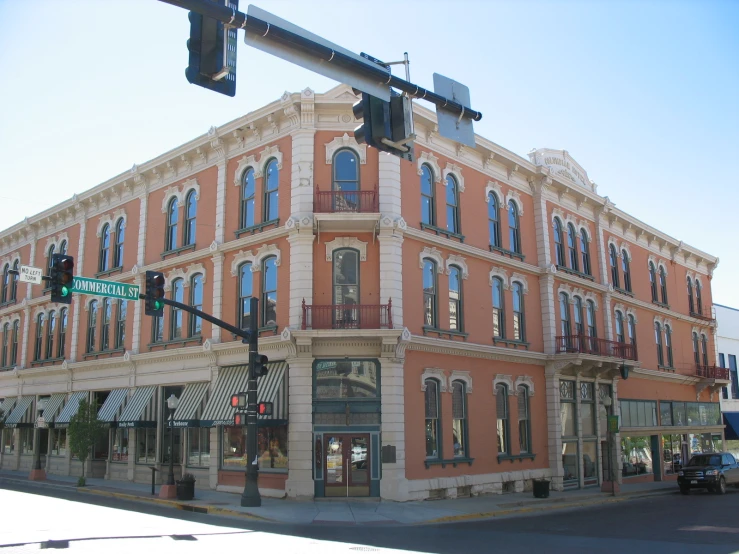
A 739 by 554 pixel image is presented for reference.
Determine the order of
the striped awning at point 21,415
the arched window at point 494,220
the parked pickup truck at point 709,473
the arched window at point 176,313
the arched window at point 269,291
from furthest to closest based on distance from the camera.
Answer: the striped awning at point 21,415 → the parked pickup truck at point 709,473 → the arched window at point 494,220 → the arched window at point 176,313 → the arched window at point 269,291

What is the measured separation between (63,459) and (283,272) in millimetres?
17125

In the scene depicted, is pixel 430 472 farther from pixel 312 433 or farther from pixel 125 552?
pixel 125 552

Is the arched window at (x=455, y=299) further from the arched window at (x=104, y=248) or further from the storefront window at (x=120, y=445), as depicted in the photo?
the arched window at (x=104, y=248)

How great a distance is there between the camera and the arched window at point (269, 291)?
77.9ft

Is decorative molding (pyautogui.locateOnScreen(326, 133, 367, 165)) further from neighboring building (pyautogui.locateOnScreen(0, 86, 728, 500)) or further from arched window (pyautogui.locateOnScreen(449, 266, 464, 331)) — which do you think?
arched window (pyautogui.locateOnScreen(449, 266, 464, 331))

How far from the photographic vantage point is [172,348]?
2750 centimetres

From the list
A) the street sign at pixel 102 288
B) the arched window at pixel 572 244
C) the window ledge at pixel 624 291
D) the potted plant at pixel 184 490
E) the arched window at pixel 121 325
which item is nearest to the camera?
the street sign at pixel 102 288

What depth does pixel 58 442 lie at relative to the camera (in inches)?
1321

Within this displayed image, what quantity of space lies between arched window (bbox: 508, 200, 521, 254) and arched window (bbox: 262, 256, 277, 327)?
34.9ft

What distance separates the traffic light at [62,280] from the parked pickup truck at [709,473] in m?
25.6

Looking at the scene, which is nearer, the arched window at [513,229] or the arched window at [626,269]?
the arched window at [513,229]

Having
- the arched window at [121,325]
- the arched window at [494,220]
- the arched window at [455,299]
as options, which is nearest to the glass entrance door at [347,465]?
the arched window at [455,299]

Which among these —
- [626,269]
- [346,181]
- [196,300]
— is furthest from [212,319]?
[626,269]

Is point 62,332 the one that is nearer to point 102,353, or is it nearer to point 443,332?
point 102,353
